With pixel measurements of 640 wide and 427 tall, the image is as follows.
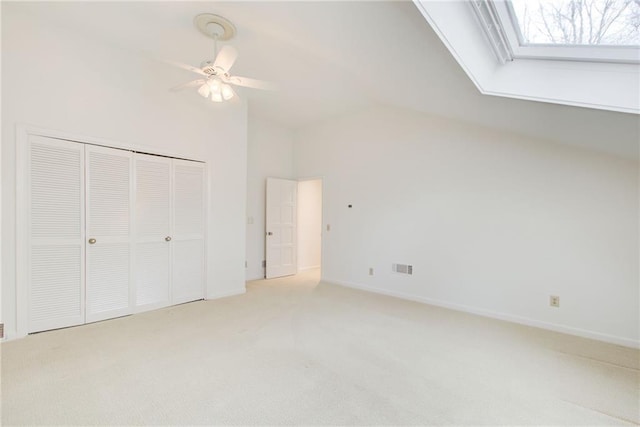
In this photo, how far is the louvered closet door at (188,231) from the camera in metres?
3.67

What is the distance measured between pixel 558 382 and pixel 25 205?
4.76 meters

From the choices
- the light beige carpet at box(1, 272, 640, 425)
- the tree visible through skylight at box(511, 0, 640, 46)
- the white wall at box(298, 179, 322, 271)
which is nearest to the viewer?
the tree visible through skylight at box(511, 0, 640, 46)

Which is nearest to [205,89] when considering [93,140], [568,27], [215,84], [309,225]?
[215,84]

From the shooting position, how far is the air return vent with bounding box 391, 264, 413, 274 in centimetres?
413

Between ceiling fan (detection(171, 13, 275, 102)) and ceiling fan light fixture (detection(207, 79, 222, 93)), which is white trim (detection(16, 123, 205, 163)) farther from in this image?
ceiling fan light fixture (detection(207, 79, 222, 93))

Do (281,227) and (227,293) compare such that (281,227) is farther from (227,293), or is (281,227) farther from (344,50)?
(344,50)

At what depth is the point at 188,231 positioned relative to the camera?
378cm

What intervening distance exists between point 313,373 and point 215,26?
3.09 meters

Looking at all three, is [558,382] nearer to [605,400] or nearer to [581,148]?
[605,400]

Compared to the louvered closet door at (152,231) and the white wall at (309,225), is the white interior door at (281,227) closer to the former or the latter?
the white wall at (309,225)

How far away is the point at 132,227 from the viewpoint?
3.28 m

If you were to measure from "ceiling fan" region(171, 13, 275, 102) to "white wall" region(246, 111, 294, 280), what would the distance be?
233 centimetres

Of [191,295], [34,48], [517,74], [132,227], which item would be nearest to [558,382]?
[517,74]

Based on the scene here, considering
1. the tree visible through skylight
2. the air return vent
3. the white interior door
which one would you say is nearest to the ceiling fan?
the tree visible through skylight
